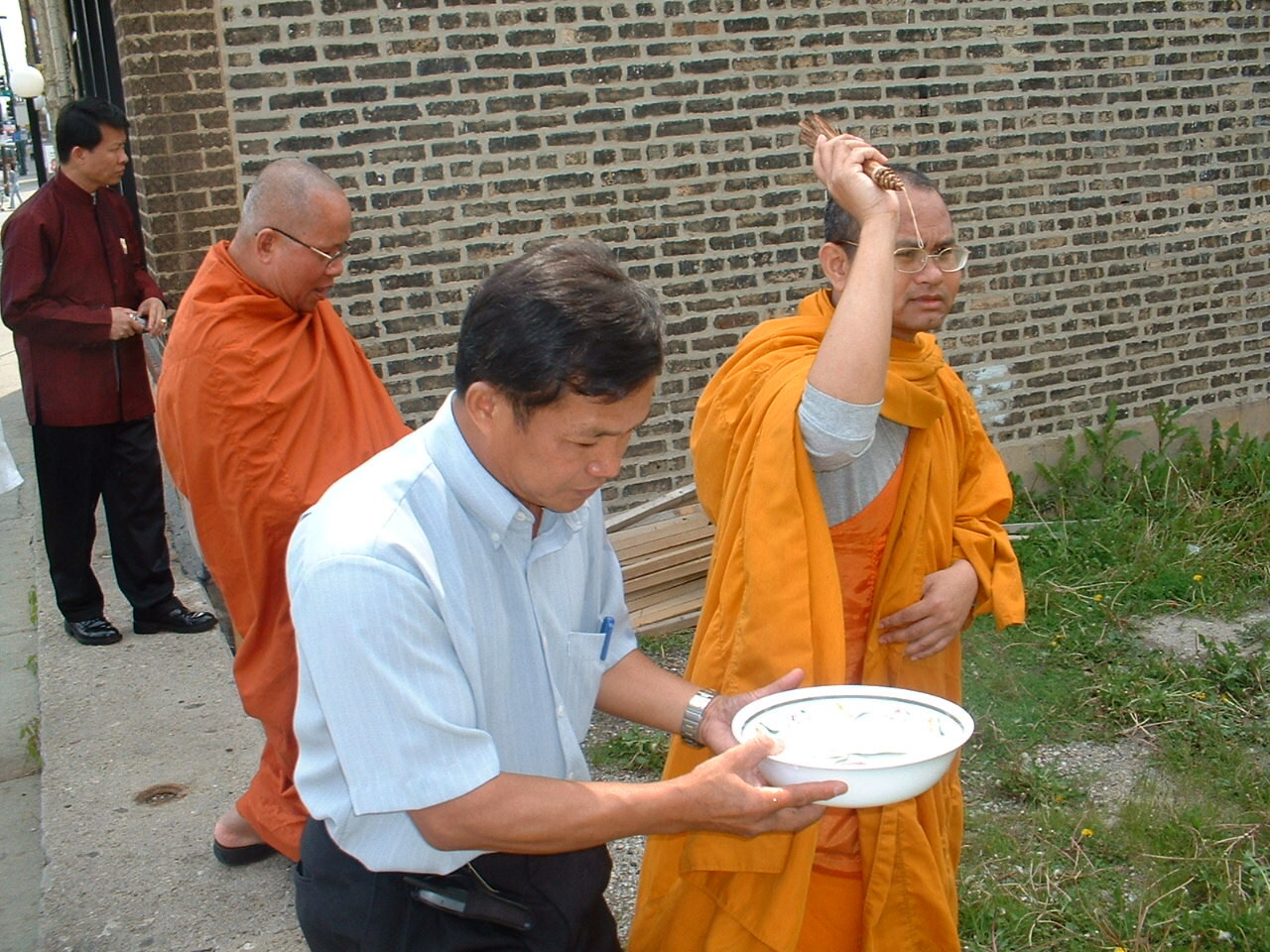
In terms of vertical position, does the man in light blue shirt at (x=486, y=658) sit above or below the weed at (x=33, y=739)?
above

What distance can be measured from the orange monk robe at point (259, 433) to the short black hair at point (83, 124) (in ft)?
6.97

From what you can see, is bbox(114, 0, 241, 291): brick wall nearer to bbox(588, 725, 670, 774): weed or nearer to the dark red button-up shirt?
the dark red button-up shirt

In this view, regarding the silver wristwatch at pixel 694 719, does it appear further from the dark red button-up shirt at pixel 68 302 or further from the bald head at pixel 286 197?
the dark red button-up shirt at pixel 68 302

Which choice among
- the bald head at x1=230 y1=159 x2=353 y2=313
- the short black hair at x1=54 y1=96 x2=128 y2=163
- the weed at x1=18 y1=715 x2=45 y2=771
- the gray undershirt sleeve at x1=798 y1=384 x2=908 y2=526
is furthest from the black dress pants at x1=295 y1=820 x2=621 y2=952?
the short black hair at x1=54 y1=96 x2=128 y2=163

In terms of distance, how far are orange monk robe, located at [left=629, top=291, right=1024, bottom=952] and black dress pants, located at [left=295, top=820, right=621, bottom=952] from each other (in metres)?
0.45

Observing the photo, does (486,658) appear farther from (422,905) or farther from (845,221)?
(845,221)

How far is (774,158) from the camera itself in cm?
625

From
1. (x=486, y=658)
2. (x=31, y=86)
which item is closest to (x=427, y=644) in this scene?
(x=486, y=658)

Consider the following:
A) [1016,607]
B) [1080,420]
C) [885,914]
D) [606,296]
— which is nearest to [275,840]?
[885,914]

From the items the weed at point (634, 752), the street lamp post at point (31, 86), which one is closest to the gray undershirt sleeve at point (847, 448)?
the weed at point (634, 752)

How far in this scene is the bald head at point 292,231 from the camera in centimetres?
328

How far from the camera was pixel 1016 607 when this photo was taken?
267 centimetres

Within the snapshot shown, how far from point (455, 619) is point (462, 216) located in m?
4.19

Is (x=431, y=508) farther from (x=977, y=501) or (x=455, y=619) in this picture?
(x=977, y=501)
